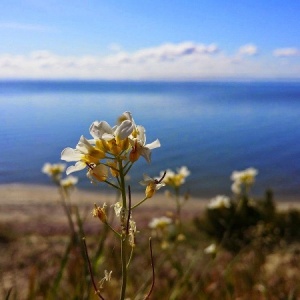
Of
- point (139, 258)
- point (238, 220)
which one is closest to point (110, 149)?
point (139, 258)

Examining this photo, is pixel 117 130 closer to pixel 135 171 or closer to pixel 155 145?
pixel 155 145

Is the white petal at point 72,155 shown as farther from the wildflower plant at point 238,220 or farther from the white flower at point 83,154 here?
the wildflower plant at point 238,220

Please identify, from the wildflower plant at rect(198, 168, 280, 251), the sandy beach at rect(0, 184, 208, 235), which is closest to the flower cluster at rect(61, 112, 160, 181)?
the wildflower plant at rect(198, 168, 280, 251)

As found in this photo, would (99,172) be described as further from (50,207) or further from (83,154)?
(50,207)

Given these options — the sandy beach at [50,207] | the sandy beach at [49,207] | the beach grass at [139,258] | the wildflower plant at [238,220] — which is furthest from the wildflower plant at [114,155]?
the sandy beach at [50,207]

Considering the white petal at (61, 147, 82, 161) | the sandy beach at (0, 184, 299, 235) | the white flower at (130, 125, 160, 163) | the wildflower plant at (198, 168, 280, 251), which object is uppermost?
the white flower at (130, 125, 160, 163)

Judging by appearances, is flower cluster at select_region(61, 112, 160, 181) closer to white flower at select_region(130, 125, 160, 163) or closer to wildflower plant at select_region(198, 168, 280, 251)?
white flower at select_region(130, 125, 160, 163)

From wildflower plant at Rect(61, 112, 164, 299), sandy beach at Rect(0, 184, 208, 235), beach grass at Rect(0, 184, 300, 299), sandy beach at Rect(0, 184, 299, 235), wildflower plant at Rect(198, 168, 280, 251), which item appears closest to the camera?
wildflower plant at Rect(61, 112, 164, 299)

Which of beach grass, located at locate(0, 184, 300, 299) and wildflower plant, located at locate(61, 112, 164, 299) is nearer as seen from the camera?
wildflower plant, located at locate(61, 112, 164, 299)
